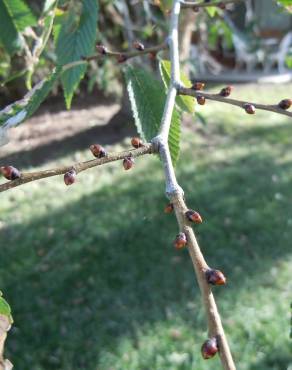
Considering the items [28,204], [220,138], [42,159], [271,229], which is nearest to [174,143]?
[271,229]

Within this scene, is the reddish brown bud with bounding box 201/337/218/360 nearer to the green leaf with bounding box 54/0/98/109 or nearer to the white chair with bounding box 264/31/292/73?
the green leaf with bounding box 54/0/98/109

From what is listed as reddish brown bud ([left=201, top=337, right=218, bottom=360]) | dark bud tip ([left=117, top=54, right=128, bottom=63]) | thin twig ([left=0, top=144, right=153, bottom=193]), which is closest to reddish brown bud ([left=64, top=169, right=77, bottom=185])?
thin twig ([left=0, top=144, right=153, bottom=193])

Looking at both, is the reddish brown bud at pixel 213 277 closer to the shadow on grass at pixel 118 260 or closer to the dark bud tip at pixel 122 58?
the dark bud tip at pixel 122 58

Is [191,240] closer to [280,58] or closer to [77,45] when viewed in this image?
[77,45]

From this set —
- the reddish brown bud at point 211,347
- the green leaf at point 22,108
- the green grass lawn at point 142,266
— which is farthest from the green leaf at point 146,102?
the green grass lawn at point 142,266

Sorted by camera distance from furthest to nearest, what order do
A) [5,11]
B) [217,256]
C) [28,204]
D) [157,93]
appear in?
[28,204] → [217,256] → [5,11] → [157,93]

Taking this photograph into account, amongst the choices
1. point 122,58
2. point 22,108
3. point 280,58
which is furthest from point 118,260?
point 280,58

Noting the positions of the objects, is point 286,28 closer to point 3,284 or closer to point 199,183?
point 199,183
